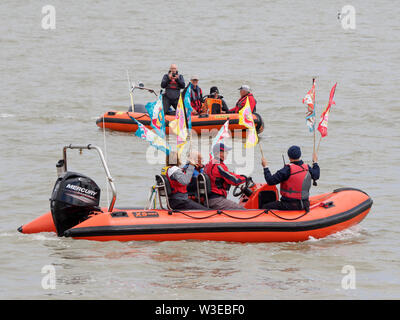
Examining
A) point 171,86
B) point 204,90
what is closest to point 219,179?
point 171,86

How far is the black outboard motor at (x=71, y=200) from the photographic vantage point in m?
8.71

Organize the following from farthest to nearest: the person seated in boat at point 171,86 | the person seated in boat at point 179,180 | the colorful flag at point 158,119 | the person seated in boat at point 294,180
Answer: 1. the person seated in boat at point 171,86
2. the colorful flag at point 158,119
3. the person seated in boat at point 294,180
4. the person seated in boat at point 179,180

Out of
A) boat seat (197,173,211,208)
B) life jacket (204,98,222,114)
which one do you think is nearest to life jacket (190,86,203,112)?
life jacket (204,98,222,114)

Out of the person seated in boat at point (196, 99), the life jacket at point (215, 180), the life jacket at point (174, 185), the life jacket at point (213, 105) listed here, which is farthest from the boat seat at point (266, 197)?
the life jacket at point (213, 105)

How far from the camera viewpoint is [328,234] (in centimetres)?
936

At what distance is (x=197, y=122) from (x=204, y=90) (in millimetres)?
6312

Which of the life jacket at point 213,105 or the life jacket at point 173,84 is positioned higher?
the life jacket at point 173,84

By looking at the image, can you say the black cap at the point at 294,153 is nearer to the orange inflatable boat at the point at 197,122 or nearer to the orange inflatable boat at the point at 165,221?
the orange inflatable boat at the point at 165,221

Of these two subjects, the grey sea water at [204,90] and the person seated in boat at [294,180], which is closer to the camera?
the grey sea water at [204,90]

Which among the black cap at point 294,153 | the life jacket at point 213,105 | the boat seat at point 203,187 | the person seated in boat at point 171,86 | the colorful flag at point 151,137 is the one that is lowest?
the boat seat at point 203,187

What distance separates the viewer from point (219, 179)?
30.3ft

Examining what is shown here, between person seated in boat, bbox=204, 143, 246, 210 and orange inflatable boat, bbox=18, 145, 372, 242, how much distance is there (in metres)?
0.12

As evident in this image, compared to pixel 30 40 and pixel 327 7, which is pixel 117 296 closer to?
pixel 30 40

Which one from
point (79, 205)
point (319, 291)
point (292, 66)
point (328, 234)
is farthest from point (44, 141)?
point (292, 66)
